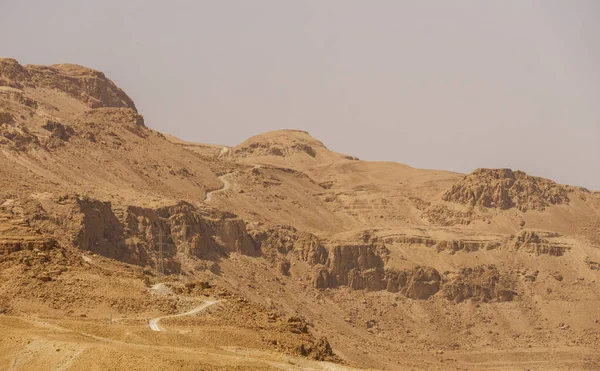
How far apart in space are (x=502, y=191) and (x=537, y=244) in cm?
1618

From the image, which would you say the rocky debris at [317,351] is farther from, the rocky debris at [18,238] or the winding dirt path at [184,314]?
the rocky debris at [18,238]

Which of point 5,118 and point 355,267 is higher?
point 5,118

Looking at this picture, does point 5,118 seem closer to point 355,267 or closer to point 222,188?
point 222,188

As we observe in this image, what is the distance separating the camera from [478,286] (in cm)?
12925

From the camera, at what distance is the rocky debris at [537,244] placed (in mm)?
138375

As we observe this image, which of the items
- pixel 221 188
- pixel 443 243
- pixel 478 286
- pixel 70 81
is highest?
pixel 70 81

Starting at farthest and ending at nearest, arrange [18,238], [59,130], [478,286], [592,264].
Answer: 1. [592,264]
2. [59,130]
3. [478,286]
4. [18,238]

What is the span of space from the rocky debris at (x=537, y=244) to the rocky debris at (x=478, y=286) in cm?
787

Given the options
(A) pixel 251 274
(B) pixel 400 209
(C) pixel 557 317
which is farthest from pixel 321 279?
(B) pixel 400 209

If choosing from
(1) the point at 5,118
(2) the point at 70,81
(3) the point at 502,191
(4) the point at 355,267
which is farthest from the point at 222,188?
(2) the point at 70,81

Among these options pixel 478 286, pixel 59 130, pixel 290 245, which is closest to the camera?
pixel 290 245

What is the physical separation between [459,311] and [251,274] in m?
24.4

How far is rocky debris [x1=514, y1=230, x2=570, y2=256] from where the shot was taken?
138375 mm

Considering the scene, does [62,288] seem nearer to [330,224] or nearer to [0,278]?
[0,278]
